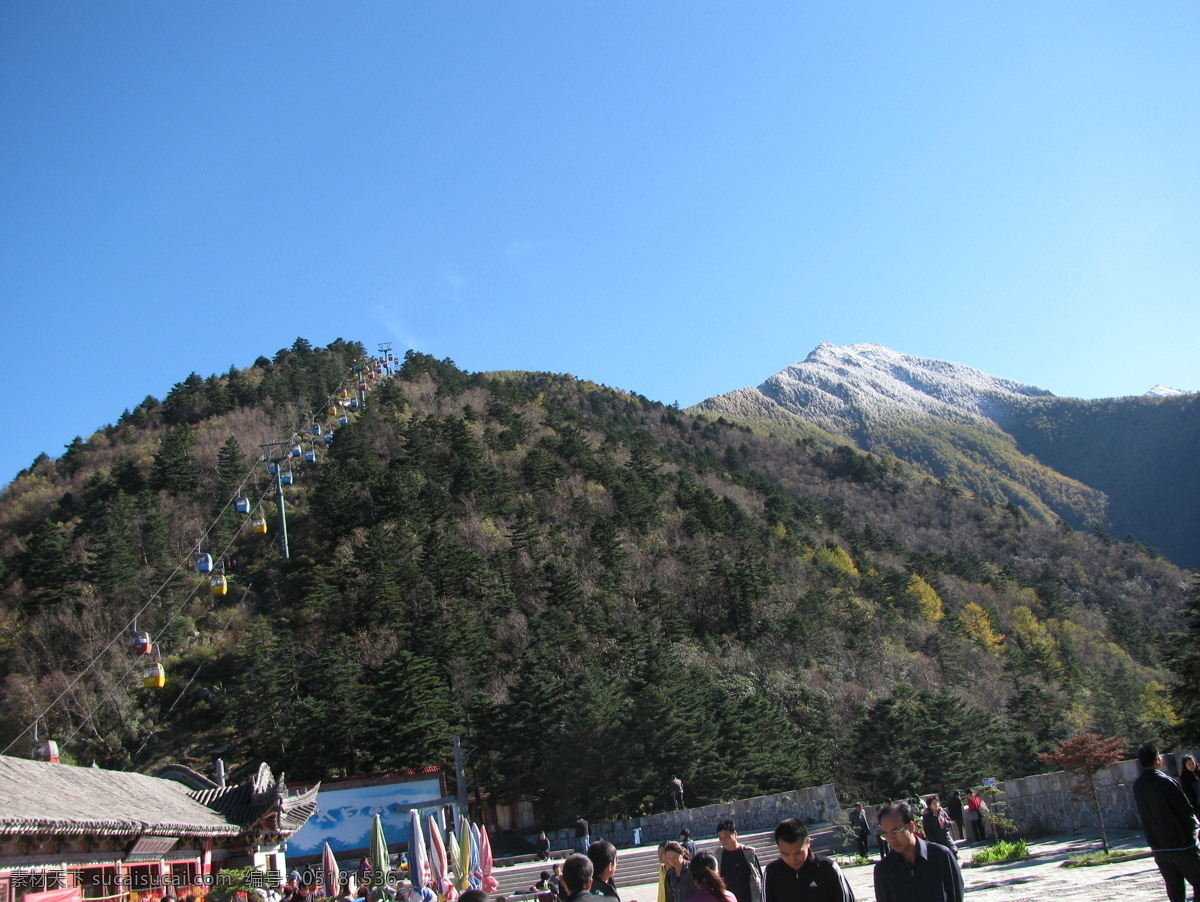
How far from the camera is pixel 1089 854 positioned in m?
A: 11.5

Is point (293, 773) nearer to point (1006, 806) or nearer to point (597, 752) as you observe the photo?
point (597, 752)

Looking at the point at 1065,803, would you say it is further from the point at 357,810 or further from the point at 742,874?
the point at 357,810

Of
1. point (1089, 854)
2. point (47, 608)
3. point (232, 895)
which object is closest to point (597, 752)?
point (232, 895)

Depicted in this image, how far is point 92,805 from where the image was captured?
11.0 m

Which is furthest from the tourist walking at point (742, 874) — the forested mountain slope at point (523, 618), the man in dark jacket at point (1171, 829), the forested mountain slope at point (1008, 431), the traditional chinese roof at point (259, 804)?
the forested mountain slope at point (1008, 431)

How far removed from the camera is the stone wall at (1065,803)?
13.2 metres

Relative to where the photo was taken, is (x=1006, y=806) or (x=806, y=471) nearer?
(x=1006, y=806)

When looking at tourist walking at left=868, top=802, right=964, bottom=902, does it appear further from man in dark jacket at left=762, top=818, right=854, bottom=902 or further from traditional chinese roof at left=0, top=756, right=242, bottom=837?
traditional chinese roof at left=0, top=756, right=242, bottom=837

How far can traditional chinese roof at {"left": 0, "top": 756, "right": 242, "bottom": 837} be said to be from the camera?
9.09 meters

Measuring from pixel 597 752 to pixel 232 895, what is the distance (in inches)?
547

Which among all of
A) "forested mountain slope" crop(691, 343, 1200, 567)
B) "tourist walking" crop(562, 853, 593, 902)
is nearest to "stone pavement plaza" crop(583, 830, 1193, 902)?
"tourist walking" crop(562, 853, 593, 902)

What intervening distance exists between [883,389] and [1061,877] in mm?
147874

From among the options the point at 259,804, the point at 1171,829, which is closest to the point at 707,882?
the point at 1171,829

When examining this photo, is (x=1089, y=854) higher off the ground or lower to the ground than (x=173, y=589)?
lower
